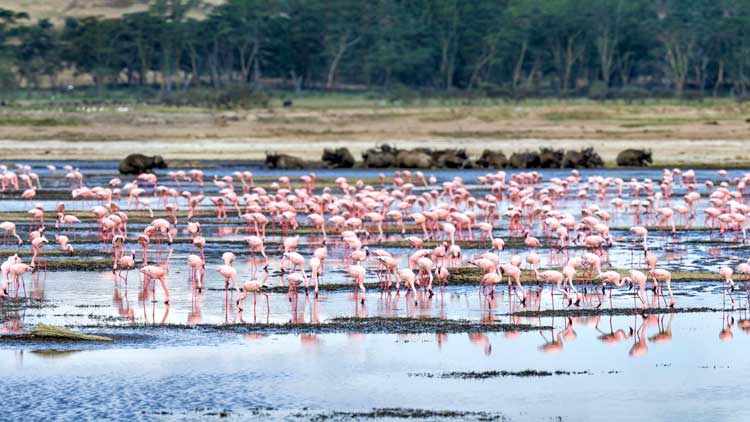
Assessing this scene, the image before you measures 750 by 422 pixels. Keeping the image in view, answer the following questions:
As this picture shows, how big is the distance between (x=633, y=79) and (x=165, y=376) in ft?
346

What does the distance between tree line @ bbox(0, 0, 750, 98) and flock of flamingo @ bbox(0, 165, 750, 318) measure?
2523 inches

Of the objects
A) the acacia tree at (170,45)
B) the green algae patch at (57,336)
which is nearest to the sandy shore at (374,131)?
the acacia tree at (170,45)

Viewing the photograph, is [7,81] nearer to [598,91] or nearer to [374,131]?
[598,91]

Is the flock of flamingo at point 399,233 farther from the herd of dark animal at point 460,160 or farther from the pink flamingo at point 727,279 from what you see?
the herd of dark animal at point 460,160

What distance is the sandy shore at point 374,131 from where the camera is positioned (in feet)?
186

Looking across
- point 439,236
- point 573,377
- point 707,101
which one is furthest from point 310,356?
point 707,101

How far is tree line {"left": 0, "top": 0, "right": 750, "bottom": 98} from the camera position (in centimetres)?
10575

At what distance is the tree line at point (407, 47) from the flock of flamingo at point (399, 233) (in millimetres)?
64081

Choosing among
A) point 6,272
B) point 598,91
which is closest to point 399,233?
point 6,272

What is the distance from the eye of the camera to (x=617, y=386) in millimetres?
14133

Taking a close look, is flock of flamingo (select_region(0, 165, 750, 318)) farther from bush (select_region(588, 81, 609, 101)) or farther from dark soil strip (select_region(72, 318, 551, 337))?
bush (select_region(588, 81, 609, 101))

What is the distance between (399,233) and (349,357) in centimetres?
1324

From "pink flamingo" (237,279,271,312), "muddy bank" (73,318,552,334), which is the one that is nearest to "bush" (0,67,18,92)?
"pink flamingo" (237,279,271,312)

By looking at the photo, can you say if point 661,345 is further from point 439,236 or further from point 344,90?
point 344,90
